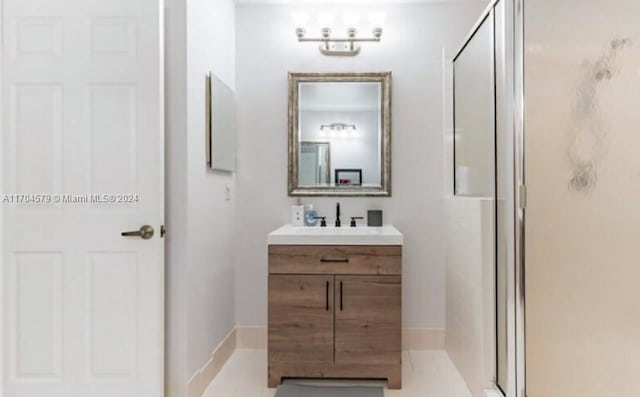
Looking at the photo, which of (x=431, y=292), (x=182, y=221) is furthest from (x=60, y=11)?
(x=431, y=292)

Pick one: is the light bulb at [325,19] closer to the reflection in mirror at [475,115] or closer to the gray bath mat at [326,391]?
the reflection in mirror at [475,115]

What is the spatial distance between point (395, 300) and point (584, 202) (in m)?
1.34

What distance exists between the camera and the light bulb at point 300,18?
3.16 m

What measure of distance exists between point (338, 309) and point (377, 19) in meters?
2.04

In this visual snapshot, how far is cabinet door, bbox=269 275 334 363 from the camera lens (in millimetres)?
2500

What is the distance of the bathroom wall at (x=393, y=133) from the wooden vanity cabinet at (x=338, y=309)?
0.72m

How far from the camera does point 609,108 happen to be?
1.18 metres

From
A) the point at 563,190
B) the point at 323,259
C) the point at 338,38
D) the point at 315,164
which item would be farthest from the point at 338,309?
the point at 338,38

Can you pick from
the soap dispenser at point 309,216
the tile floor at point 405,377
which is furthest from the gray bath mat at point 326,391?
the soap dispenser at point 309,216

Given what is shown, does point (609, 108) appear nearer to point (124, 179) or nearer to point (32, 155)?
point (124, 179)

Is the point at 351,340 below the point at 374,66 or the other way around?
below

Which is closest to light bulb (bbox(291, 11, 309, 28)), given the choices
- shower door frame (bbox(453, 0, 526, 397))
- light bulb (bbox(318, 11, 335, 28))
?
light bulb (bbox(318, 11, 335, 28))

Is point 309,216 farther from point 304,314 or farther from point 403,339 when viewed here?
point 403,339

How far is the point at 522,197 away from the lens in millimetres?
1794
